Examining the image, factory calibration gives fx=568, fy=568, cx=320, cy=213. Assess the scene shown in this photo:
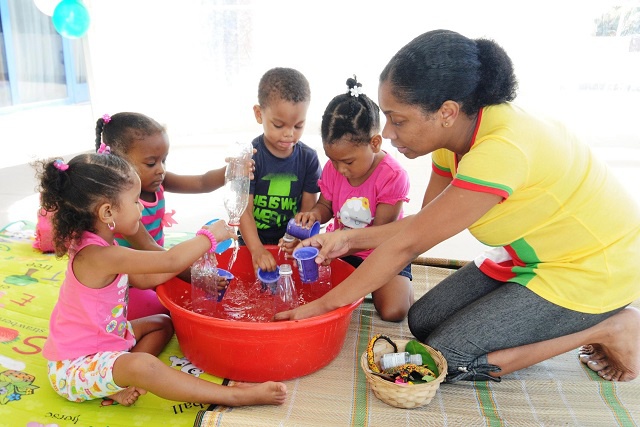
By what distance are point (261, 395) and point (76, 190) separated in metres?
0.77

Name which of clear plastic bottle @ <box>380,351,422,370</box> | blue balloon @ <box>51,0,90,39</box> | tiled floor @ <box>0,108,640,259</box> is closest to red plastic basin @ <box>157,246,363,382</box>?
clear plastic bottle @ <box>380,351,422,370</box>

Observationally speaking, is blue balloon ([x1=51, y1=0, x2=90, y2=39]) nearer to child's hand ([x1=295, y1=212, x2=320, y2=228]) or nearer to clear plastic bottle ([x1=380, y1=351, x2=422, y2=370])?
child's hand ([x1=295, y1=212, x2=320, y2=228])

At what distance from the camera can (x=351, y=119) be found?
198 centimetres

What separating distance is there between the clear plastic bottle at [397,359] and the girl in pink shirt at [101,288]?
32 cm

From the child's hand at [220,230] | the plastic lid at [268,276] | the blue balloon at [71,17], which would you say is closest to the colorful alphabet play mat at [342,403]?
the plastic lid at [268,276]

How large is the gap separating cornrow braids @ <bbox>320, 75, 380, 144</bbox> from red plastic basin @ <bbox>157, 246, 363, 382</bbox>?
2.02 feet

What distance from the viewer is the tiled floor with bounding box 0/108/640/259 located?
323cm

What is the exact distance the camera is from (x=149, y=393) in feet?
5.65

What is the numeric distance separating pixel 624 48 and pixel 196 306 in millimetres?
4127

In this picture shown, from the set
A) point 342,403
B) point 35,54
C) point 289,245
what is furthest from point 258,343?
point 35,54

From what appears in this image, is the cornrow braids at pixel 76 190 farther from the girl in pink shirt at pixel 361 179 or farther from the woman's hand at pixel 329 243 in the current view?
the girl in pink shirt at pixel 361 179

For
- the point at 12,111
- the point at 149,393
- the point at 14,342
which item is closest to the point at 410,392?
the point at 149,393

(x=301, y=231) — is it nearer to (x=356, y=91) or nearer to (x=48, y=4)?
(x=356, y=91)

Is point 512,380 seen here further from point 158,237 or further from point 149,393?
point 158,237
